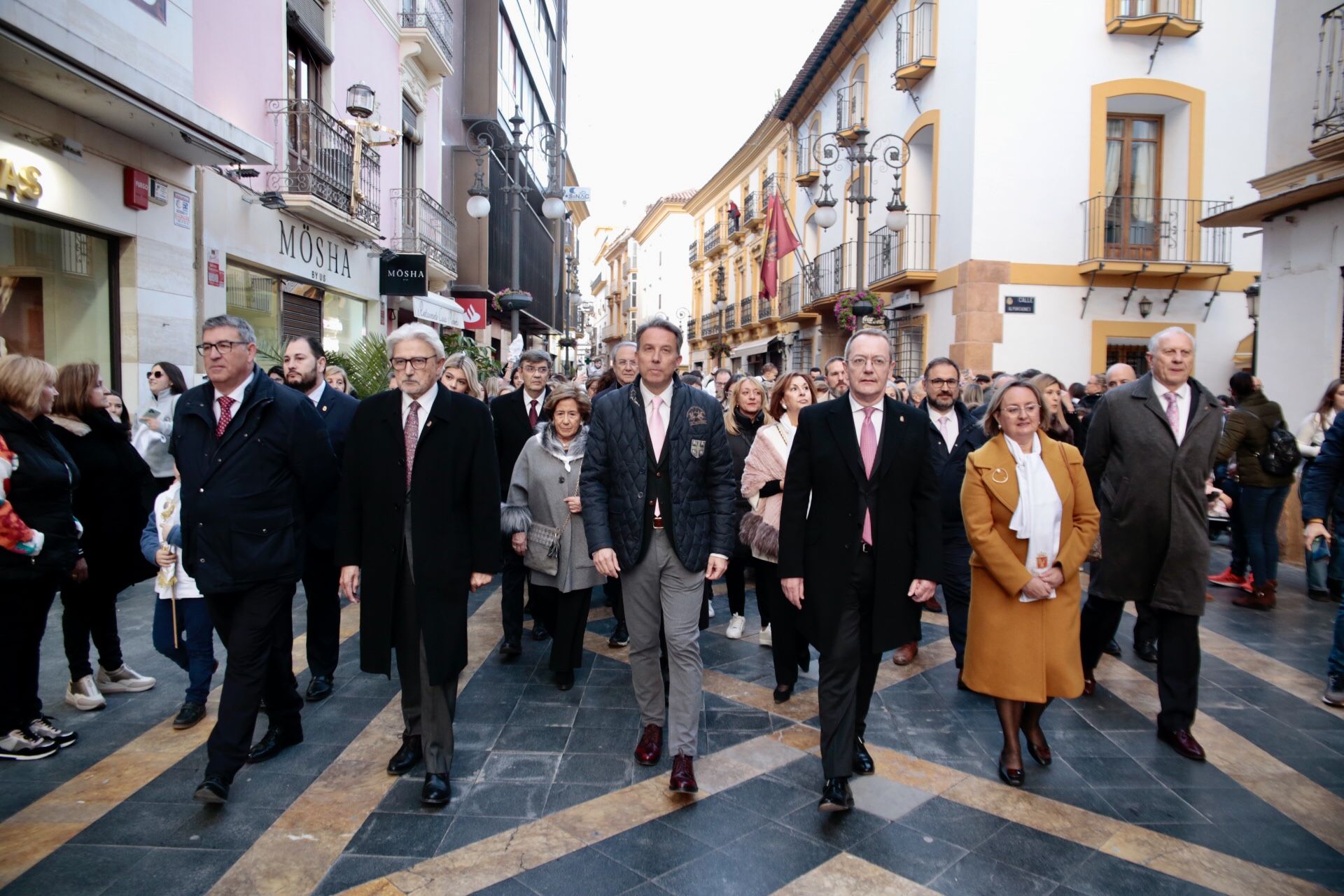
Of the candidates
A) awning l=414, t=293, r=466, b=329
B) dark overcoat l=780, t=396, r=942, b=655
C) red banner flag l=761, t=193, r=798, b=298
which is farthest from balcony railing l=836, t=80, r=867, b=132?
dark overcoat l=780, t=396, r=942, b=655

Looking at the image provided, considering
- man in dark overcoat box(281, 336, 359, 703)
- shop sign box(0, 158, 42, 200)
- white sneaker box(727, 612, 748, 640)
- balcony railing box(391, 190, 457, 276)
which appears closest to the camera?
man in dark overcoat box(281, 336, 359, 703)

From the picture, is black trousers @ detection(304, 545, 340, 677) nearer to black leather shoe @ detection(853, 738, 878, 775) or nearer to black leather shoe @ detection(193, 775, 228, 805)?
black leather shoe @ detection(193, 775, 228, 805)

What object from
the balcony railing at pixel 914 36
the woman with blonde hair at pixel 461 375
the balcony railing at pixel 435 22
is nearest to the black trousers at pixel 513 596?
the woman with blonde hair at pixel 461 375

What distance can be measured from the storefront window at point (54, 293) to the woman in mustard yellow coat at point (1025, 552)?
7302 millimetres

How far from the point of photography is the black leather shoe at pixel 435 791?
141 inches

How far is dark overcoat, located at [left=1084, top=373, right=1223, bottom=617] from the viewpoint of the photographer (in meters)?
4.30

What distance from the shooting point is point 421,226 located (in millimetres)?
17766

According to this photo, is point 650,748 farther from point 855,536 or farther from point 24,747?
point 24,747

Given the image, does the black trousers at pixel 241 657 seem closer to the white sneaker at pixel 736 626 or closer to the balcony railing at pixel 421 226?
the white sneaker at pixel 736 626

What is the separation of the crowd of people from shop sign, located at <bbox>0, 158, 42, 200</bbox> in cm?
366

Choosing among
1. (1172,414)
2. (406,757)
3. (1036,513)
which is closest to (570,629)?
(406,757)

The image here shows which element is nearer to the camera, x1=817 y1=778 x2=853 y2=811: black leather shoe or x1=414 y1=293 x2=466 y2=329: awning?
x1=817 y1=778 x2=853 y2=811: black leather shoe

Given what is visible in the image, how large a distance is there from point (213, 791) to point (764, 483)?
3.23m

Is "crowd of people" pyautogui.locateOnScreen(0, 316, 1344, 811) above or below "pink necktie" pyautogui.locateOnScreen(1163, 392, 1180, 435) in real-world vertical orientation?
below
